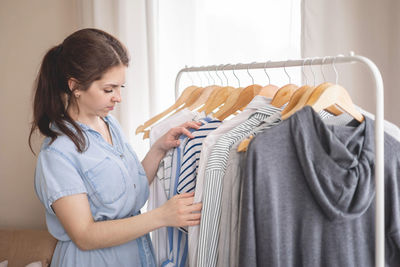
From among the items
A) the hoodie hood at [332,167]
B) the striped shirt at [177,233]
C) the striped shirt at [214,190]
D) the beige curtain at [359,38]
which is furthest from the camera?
the beige curtain at [359,38]

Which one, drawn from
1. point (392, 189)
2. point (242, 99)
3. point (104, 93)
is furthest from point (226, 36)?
point (392, 189)

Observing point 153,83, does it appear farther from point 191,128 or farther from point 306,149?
point 306,149

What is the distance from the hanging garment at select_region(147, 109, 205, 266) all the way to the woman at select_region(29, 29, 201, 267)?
0.05 meters

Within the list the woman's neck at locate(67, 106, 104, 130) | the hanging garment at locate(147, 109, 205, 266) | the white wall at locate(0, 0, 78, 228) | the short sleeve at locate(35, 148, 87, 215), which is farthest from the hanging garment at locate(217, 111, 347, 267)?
the white wall at locate(0, 0, 78, 228)

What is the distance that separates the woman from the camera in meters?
1.24

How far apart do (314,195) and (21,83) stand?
8.34ft

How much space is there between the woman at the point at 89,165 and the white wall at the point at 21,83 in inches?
65.7

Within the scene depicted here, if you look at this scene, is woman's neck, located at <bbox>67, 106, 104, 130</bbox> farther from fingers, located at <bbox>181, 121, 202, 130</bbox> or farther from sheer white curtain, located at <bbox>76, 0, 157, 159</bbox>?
sheer white curtain, located at <bbox>76, 0, 157, 159</bbox>

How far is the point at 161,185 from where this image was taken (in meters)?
1.42

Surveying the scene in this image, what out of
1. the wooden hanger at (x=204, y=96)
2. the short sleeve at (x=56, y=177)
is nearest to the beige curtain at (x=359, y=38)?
the wooden hanger at (x=204, y=96)

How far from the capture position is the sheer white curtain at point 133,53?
2.43m

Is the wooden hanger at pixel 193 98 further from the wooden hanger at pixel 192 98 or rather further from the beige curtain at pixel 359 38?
the beige curtain at pixel 359 38

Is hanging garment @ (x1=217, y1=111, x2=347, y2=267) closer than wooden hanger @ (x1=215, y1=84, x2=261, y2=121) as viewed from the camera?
Yes

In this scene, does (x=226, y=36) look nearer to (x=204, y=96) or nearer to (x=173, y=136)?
(x=204, y=96)
